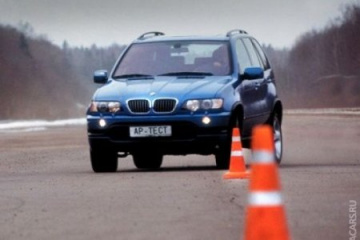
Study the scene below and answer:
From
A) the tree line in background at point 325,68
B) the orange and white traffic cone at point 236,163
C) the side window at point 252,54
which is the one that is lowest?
the tree line in background at point 325,68

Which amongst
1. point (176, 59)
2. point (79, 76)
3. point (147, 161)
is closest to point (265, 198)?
point (176, 59)

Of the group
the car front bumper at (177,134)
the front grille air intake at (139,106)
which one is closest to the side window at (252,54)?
the car front bumper at (177,134)

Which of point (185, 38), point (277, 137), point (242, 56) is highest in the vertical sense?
point (185, 38)

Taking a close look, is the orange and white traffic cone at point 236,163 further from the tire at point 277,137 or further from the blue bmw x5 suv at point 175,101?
the tire at point 277,137

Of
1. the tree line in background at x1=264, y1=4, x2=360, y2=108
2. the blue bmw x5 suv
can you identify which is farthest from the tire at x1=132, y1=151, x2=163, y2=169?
the tree line in background at x1=264, y1=4, x2=360, y2=108

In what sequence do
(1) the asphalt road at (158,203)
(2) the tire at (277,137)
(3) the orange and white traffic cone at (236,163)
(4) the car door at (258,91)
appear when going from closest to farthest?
(1) the asphalt road at (158,203) → (3) the orange and white traffic cone at (236,163) → (4) the car door at (258,91) → (2) the tire at (277,137)

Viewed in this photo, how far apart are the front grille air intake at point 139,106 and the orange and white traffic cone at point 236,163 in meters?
1.25

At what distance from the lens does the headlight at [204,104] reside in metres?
15.6

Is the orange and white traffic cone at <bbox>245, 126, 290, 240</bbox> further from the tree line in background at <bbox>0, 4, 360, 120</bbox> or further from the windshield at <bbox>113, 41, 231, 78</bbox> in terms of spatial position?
the tree line in background at <bbox>0, 4, 360, 120</bbox>

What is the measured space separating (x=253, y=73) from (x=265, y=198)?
36.0 ft

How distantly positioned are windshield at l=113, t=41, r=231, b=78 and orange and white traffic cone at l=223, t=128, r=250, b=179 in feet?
6.31

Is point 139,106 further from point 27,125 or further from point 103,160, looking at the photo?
point 27,125

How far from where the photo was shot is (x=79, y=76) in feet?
516

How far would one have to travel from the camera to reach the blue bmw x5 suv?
15.6 m
